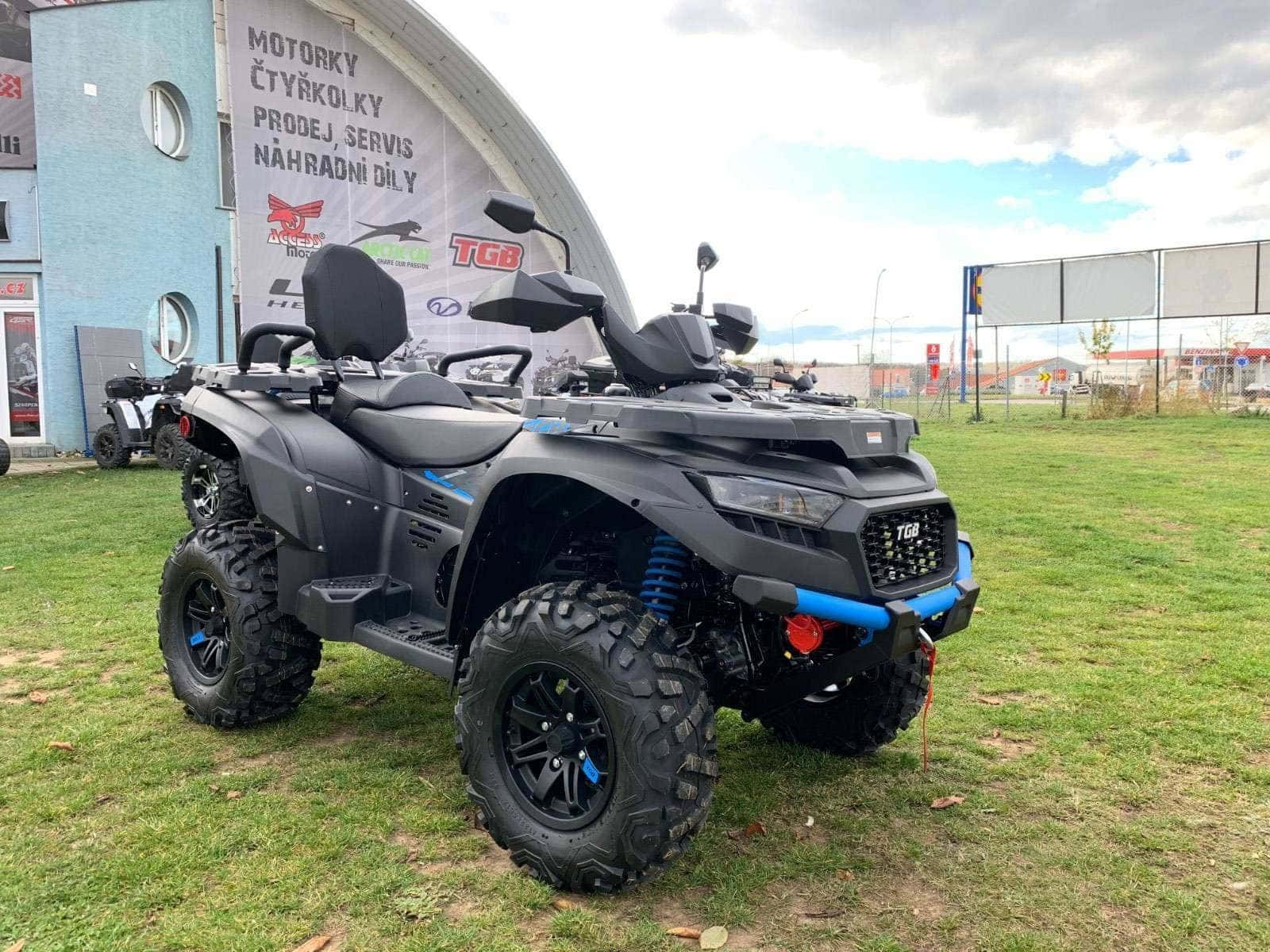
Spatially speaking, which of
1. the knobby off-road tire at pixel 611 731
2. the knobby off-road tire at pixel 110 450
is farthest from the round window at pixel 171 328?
the knobby off-road tire at pixel 611 731

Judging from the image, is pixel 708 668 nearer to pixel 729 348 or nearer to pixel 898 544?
pixel 898 544

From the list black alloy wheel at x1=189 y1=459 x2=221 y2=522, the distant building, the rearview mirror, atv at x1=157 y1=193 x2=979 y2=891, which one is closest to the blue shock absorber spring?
atv at x1=157 y1=193 x2=979 y2=891

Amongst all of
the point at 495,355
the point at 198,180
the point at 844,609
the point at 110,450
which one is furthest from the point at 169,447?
the point at 844,609

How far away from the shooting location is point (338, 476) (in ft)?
12.0

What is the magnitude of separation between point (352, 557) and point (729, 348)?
1.64 m

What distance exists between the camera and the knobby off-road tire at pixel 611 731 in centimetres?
242

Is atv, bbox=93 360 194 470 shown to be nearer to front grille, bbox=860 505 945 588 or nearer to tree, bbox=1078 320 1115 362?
front grille, bbox=860 505 945 588

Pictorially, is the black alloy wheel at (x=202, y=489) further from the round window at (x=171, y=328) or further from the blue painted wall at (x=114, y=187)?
the round window at (x=171, y=328)

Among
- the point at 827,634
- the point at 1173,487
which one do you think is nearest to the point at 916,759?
the point at 827,634

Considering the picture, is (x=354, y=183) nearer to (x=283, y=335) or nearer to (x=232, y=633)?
(x=283, y=335)

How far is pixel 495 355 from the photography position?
13.3ft

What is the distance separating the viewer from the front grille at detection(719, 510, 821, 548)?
7.90 ft

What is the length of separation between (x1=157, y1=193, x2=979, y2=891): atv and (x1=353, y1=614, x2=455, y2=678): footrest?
12 millimetres

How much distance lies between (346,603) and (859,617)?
1.90 m
